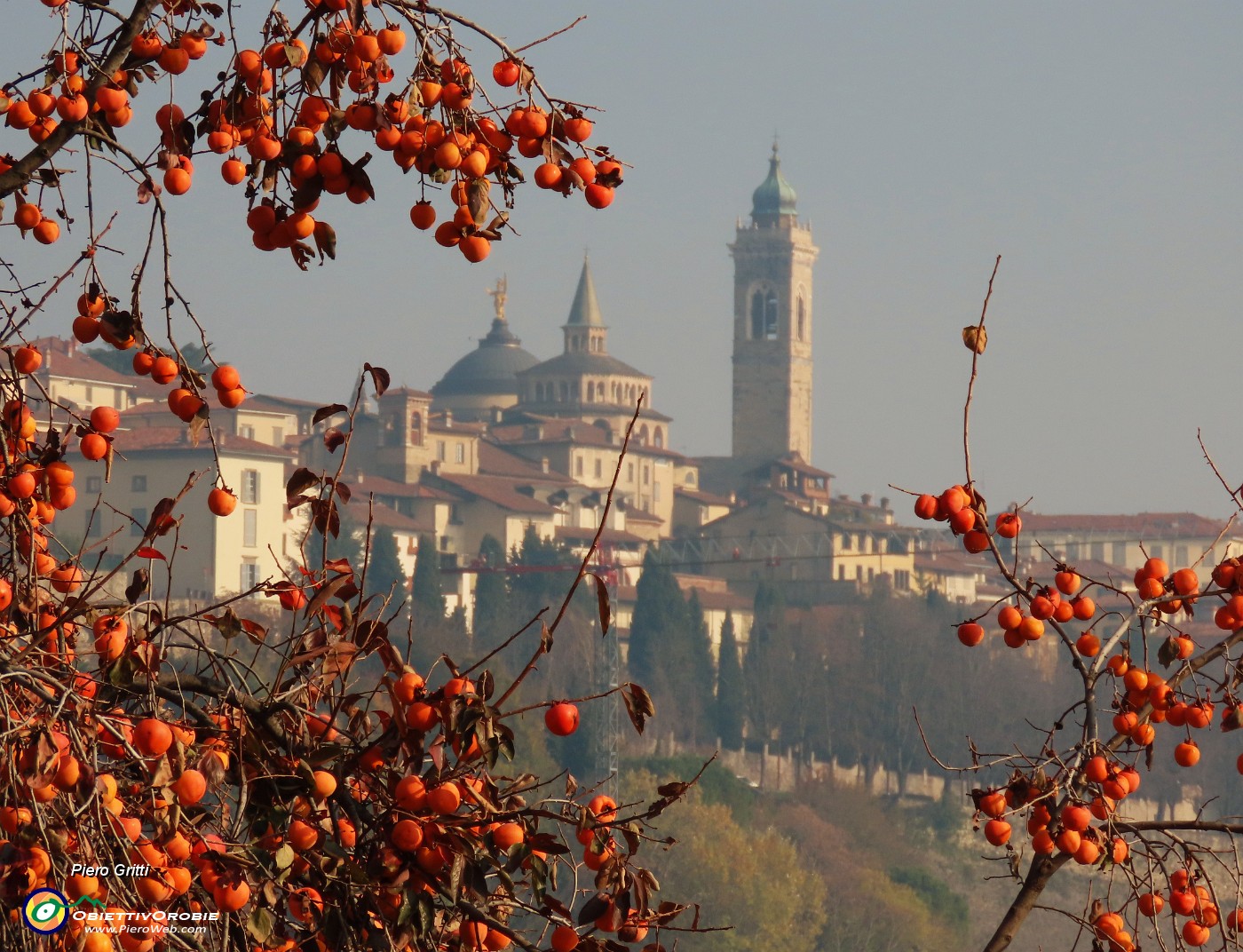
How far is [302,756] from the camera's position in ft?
7.84

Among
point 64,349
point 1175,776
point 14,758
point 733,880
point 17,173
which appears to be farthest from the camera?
point 64,349

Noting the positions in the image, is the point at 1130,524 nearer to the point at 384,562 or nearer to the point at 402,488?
the point at 402,488

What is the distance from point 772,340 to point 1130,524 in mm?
27100

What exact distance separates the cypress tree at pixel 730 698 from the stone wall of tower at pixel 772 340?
133 feet

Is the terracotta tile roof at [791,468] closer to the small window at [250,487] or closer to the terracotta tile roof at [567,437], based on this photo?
the terracotta tile roof at [567,437]

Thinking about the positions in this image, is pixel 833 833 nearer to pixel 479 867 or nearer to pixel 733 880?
pixel 733 880

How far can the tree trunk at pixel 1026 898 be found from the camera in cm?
277

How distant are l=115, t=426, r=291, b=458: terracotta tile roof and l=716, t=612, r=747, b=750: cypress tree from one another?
14813 millimetres

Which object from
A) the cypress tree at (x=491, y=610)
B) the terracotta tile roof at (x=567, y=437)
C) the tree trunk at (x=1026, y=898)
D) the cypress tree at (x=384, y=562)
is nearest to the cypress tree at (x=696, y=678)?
the cypress tree at (x=491, y=610)

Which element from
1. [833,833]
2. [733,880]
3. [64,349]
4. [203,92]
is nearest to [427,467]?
[64,349]

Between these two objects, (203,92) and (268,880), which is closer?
(268,880)

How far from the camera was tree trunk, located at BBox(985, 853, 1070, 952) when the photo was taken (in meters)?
2.77

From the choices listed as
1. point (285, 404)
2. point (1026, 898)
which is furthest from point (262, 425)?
point (1026, 898)

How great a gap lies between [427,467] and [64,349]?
14.8m
